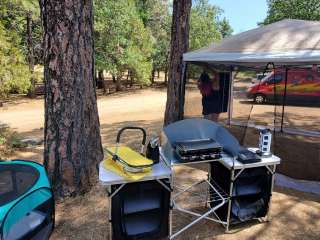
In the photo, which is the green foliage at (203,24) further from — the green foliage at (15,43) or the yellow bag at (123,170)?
the yellow bag at (123,170)

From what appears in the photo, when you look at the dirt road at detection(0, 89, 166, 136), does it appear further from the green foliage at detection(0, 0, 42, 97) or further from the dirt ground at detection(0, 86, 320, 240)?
the dirt ground at detection(0, 86, 320, 240)

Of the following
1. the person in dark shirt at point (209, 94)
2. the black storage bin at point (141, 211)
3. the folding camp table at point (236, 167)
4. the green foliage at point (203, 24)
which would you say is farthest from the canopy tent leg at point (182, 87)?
the green foliage at point (203, 24)

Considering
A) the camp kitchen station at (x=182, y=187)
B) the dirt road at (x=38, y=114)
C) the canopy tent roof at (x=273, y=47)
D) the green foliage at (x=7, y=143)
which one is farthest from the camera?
the dirt road at (x=38, y=114)

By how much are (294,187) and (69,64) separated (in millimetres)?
3389

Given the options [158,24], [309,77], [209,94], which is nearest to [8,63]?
[209,94]

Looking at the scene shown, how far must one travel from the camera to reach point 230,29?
46000 mm

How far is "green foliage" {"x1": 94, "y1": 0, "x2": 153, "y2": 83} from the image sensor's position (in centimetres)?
1545

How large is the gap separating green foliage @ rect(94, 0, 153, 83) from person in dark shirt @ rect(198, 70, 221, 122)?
32.5ft

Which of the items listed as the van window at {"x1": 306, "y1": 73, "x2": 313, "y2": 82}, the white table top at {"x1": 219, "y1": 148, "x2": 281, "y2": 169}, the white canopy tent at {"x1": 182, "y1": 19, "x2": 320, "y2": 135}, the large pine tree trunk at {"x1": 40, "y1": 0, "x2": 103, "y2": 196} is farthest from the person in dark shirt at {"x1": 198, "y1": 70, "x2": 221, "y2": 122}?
the white table top at {"x1": 219, "y1": 148, "x2": 281, "y2": 169}

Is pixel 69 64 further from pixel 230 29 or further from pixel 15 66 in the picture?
pixel 230 29

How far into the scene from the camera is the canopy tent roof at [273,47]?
3969 mm

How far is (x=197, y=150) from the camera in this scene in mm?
2502

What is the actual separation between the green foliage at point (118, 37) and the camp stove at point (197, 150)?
45.8ft

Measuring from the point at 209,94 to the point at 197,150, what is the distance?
15.0ft
